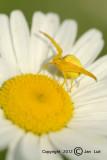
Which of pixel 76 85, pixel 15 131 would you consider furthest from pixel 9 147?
pixel 76 85

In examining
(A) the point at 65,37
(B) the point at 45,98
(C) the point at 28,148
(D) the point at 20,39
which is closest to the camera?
(C) the point at 28,148

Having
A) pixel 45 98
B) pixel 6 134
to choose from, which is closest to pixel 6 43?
pixel 45 98

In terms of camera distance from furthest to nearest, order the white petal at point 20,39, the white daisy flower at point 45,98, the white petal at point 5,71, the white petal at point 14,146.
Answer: the white petal at point 20,39 < the white petal at point 5,71 < the white daisy flower at point 45,98 < the white petal at point 14,146

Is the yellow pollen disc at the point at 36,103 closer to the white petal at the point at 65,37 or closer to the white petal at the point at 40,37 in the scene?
the white petal at the point at 40,37

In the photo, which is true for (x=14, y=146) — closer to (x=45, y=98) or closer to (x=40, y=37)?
(x=45, y=98)

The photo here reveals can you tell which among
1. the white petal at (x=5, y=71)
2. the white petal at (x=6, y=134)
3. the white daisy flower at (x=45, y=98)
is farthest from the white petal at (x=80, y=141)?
the white petal at (x=5, y=71)

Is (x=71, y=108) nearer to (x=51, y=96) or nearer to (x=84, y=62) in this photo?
(x=51, y=96)

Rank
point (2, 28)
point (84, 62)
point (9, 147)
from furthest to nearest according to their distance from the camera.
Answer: point (84, 62), point (2, 28), point (9, 147)
